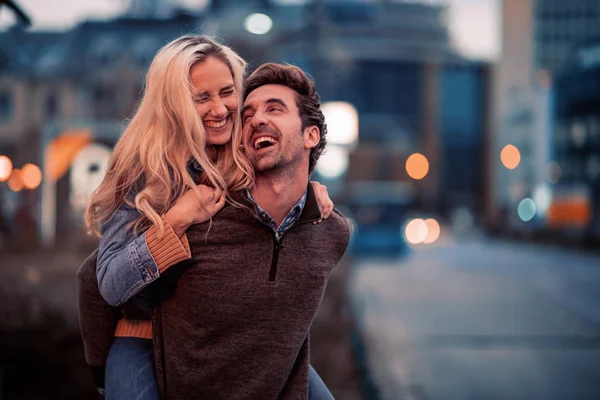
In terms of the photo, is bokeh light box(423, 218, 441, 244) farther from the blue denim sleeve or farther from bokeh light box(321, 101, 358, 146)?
the blue denim sleeve

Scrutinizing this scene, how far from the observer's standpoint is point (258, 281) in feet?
8.99

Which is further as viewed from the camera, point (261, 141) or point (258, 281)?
point (261, 141)

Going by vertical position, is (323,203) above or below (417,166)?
above

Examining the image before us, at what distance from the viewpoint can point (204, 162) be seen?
111 inches

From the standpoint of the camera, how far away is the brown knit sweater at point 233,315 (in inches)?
107

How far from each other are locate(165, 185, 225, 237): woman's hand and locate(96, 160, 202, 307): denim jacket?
124 millimetres

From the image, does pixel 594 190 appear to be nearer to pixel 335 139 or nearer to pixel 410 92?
pixel 410 92

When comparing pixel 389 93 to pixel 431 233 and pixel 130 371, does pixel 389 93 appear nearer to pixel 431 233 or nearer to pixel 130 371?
pixel 431 233

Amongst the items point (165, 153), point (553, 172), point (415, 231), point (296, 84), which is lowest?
point (415, 231)

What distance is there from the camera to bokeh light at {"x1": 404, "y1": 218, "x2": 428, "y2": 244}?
46.1 meters

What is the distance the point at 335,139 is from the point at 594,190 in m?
40.0

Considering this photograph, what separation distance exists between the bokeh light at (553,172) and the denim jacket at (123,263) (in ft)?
213

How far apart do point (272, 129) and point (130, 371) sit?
1053 mm

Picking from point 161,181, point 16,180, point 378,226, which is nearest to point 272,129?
point 161,181
